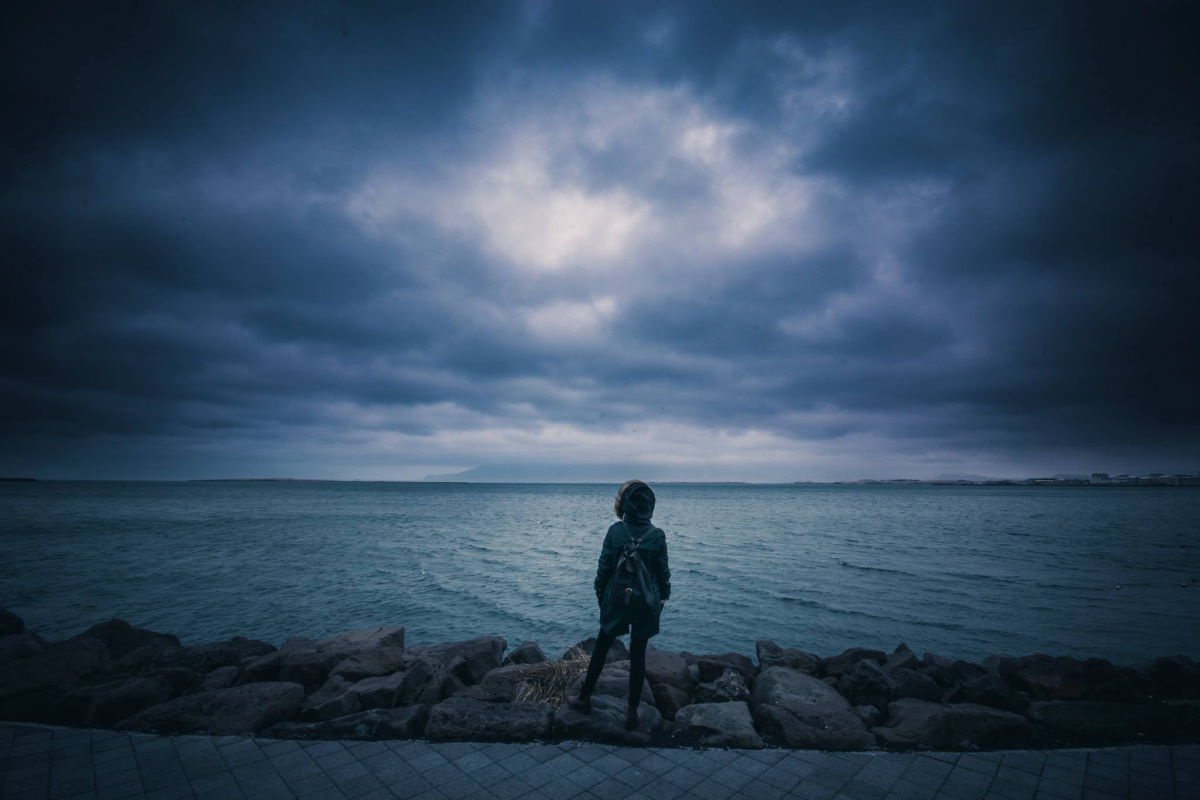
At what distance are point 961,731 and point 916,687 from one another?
247 centimetres

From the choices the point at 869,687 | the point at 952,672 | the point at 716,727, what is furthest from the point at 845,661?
the point at 716,727

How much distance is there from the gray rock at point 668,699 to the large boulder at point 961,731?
8.19ft

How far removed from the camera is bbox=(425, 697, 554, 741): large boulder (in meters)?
4.86

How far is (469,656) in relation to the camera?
8781 mm

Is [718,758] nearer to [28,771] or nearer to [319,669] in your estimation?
[28,771]

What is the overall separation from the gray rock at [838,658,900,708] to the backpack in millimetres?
4437

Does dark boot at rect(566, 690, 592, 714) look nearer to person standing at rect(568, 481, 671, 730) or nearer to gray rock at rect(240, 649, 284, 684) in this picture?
person standing at rect(568, 481, 671, 730)

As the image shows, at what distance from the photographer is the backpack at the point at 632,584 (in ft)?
16.1

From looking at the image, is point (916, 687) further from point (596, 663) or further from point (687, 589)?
point (687, 589)

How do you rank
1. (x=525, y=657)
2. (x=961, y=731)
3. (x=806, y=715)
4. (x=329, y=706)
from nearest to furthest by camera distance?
(x=961, y=731) → (x=806, y=715) → (x=329, y=706) → (x=525, y=657)

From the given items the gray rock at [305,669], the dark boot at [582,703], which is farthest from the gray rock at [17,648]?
the dark boot at [582,703]

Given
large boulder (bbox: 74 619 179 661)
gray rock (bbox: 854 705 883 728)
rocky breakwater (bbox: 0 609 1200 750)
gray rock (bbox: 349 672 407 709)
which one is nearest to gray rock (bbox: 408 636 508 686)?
rocky breakwater (bbox: 0 609 1200 750)

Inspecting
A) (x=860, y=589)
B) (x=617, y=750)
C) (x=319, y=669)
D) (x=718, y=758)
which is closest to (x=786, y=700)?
(x=718, y=758)

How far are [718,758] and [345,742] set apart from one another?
3742 mm
